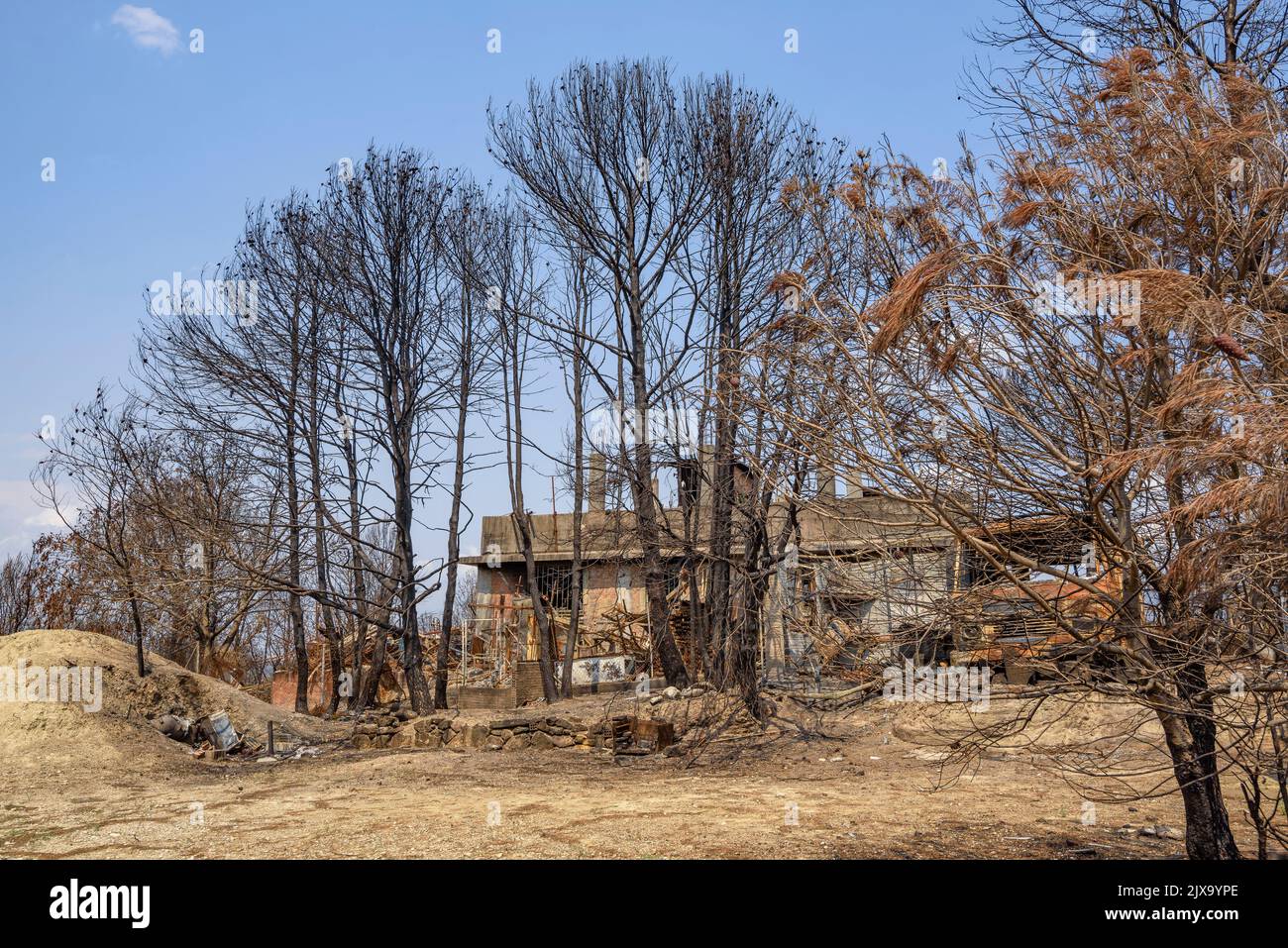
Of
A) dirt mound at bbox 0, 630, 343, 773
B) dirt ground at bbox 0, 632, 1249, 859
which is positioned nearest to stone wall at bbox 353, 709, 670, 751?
dirt ground at bbox 0, 632, 1249, 859

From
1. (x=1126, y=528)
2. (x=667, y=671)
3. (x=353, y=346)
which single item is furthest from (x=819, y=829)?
(x=353, y=346)

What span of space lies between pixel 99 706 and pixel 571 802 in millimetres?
8839

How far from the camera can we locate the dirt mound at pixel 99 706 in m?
14.2

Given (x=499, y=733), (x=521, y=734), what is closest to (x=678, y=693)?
(x=521, y=734)

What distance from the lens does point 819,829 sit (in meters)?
8.74

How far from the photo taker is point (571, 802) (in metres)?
10.5

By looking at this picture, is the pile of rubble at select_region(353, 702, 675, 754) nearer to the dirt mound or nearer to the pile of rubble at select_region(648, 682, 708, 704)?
the pile of rubble at select_region(648, 682, 708, 704)

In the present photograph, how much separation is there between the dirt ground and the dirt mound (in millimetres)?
53

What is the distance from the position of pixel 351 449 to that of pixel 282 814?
12350mm

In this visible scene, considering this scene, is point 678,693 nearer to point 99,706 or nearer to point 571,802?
point 571,802

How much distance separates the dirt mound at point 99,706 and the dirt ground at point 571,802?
5 cm

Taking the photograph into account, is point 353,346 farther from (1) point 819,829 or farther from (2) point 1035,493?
(2) point 1035,493

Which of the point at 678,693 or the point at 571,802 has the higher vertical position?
the point at 678,693

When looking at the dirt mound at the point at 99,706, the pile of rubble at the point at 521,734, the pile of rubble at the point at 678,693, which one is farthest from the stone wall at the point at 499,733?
the dirt mound at the point at 99,706
